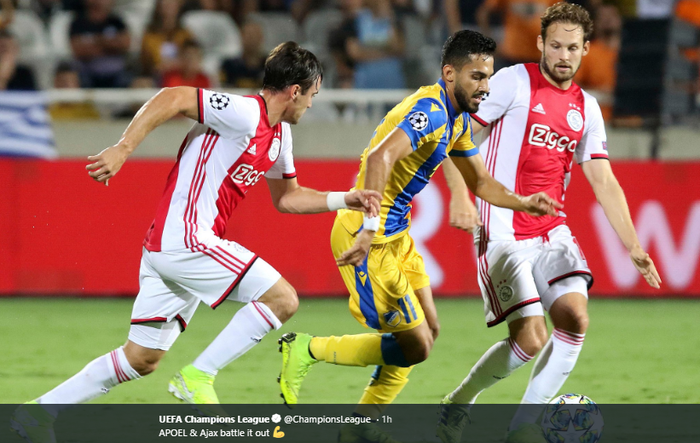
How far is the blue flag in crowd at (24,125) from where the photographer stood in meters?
11.4

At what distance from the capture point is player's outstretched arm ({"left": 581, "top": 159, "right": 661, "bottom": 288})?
537cm

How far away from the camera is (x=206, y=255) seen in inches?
194

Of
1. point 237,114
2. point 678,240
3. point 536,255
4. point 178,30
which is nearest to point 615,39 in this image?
point 678,240

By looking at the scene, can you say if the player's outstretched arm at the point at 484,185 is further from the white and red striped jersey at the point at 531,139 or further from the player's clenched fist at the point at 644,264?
the player's clenched fist at the point at 644,264

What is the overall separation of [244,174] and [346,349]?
4.00 ft

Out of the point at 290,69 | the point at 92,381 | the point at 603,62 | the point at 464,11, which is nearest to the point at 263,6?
the point at 464,11

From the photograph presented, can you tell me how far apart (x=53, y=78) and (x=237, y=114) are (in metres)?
9.09

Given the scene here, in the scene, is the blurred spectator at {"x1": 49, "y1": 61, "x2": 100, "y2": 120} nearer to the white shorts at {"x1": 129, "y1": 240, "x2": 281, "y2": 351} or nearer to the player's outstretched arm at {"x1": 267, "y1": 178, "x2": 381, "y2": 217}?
the player's outstretched arm at {"x1": 267, "y1": 178, "x2": 381, "y2": 217}

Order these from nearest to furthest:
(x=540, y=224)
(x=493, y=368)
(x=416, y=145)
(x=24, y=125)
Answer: (x=416, y=145) < (x=493, y=368) < (x=540, y=224) < (x=24, y=125)

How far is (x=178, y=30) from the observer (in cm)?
1305

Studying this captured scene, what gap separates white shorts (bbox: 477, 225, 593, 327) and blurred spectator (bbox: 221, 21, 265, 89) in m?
7.53

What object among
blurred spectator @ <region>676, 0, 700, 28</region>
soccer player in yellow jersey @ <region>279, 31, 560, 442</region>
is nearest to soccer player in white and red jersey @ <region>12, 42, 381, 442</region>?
soccer player in yellow jersey @ <region>279, 31, 560, 442</region>

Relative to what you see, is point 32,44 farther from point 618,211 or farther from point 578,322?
point 578,322

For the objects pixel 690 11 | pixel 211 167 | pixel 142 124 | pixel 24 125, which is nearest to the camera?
pixel 142 124
